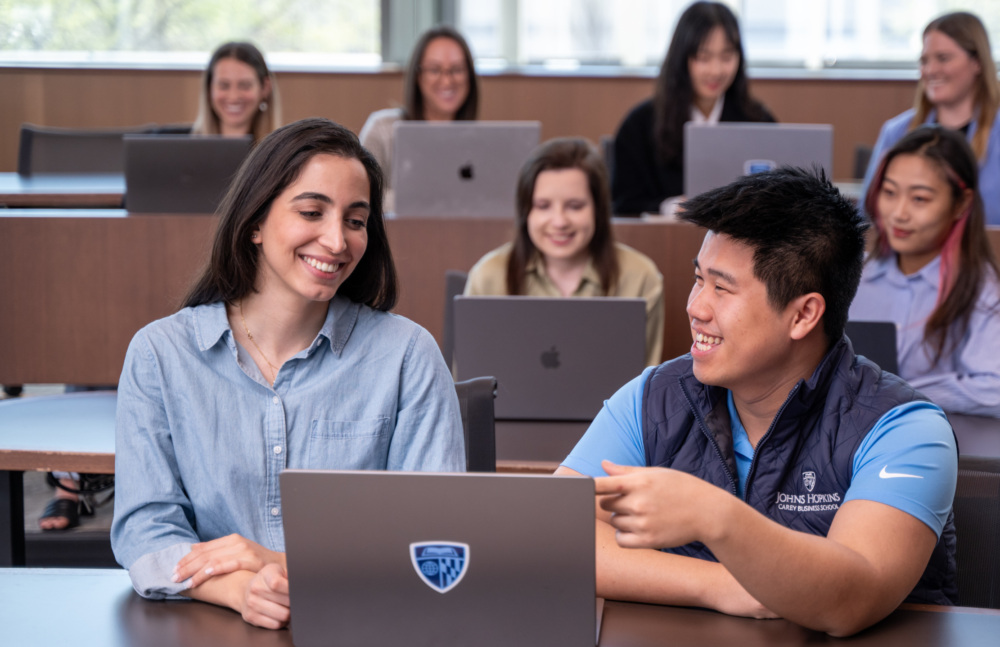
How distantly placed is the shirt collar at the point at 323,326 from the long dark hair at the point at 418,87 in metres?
2.46

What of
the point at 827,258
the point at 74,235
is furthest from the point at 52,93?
the point at 827,258

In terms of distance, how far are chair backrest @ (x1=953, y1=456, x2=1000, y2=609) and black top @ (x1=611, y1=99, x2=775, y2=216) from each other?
245 centimetres

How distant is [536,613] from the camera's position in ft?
3.31

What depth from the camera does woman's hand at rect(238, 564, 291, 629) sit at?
43.5 inches

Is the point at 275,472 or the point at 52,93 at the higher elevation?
the point at 52,93

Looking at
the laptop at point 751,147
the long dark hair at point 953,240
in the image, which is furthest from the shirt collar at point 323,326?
the laptop at point 751,147

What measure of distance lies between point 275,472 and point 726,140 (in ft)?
7.38

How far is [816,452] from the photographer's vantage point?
129 cm

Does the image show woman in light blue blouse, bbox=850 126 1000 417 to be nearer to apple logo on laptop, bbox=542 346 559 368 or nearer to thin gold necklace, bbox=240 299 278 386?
apple logo on laptop, bbox=542 346 559 368

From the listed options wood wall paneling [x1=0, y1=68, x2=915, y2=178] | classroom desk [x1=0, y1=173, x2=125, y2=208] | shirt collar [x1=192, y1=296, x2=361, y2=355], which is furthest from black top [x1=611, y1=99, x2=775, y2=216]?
shirt collar [x1=192, y1=296, x2=361, y2=355]

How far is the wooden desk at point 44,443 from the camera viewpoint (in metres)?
1.82

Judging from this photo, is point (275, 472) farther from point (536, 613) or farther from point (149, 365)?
point (536, 613)

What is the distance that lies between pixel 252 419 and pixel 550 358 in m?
0.86

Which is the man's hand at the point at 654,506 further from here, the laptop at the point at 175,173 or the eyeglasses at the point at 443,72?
the eyeglasses at the point at 443,72
